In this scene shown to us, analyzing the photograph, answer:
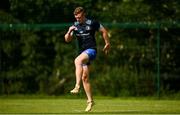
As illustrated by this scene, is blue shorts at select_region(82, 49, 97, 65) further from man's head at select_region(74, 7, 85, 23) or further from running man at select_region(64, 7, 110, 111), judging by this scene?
man's head at select_region(74, 7, 85, 23)

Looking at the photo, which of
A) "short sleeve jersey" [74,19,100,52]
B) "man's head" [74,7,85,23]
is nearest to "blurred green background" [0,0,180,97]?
"short sleeve jersey" [74,19,100,52]

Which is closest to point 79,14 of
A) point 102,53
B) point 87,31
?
point 87,31

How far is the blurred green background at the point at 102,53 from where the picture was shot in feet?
81.5

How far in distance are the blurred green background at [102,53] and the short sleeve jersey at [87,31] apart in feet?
28.2

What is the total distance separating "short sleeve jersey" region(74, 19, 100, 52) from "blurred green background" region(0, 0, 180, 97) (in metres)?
8.61

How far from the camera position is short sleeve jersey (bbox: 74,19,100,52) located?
15.7 meters

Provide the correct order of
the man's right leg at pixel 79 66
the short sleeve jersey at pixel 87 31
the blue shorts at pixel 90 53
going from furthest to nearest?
the short sleeve jersey at pixel 87 31
the blue shorts at pixel 90 53
the man's right leg at pixel 79 66

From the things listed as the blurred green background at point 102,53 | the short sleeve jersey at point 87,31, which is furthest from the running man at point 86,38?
the blurred green background at point 102,53

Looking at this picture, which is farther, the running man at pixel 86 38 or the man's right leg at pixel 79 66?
the running man at pixel 86 38

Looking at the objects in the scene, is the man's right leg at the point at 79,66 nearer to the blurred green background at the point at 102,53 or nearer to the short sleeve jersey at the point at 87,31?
the short sleeve jersey at the point at 87,31

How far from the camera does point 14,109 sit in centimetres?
1662

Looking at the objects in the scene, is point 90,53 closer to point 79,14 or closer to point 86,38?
point 86,38

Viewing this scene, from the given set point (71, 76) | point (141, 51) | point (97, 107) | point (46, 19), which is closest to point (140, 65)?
point (141, 51)

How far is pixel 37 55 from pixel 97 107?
934 cm
